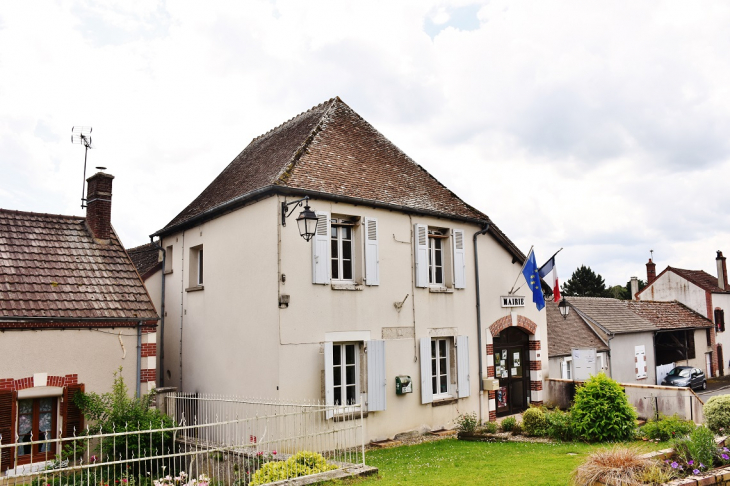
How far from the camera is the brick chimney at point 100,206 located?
1395cm

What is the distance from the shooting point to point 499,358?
17.2 m

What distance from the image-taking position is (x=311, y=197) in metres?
12.8

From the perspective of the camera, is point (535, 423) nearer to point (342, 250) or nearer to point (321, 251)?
point (342, 250)

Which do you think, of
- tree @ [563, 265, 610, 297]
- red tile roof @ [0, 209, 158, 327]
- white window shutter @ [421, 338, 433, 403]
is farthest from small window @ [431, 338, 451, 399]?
tree @ [563, 265, 610, 297]

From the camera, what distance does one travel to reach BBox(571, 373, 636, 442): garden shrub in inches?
490

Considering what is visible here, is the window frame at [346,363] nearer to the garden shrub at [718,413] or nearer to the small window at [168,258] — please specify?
the small window at [168,258]

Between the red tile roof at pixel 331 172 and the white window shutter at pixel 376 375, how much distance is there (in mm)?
3371

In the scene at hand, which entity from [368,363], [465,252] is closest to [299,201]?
[368,363]

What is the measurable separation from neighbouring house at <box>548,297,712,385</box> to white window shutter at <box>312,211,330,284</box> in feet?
45.1

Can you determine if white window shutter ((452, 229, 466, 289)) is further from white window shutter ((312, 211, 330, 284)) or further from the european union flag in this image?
white window shutter ((312, 211, 330, 284))

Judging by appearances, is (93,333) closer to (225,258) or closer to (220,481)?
(225,258)

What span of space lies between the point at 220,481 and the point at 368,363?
14.9ft

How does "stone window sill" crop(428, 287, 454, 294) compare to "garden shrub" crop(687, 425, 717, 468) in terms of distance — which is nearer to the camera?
"garden shrub" crop(687, 425, 717, 468)

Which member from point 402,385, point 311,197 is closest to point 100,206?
point 311,197
